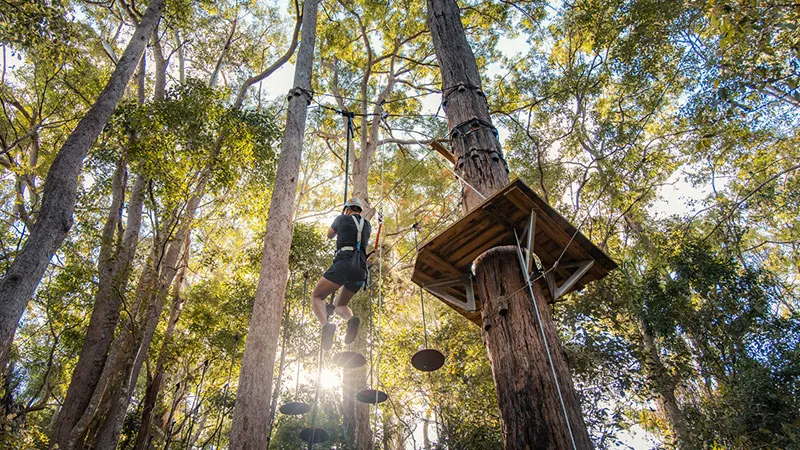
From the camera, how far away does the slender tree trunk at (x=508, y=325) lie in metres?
2.41

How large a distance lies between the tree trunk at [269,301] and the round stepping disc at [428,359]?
149cm

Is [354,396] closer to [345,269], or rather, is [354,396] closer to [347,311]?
[347,311]

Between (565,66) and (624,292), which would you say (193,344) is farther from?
(565,66)

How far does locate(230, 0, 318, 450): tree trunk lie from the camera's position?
10.7 ft

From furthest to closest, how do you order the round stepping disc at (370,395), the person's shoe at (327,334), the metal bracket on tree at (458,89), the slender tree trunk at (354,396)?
1. the slender tree trunk at (354,396)
2. the round stepping disc at (370,395)
3. the person's shoe at (327,334)
4. the metal bracket on tree at (458,89)

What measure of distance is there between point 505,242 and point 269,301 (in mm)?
2159

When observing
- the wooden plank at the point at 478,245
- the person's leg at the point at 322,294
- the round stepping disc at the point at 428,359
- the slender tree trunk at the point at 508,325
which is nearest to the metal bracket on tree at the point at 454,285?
the wooden plank at the point at 478,245

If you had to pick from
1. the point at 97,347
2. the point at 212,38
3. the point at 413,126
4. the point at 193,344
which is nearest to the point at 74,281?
the point at 97,347

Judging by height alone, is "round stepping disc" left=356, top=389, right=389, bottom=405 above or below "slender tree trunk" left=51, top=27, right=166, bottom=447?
below

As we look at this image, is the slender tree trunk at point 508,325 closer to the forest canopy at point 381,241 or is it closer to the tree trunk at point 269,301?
the forest canopy at point 381,241

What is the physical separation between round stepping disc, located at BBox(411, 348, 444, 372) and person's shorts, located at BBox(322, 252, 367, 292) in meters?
0.97

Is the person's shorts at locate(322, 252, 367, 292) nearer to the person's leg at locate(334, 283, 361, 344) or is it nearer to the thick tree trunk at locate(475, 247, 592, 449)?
the person's leg at locate(334, 283, 361, 344)

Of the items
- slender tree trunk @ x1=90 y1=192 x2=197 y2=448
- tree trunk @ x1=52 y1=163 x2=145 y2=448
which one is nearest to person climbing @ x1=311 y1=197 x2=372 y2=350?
slender tree trunk @ x1=90 y1=192 x2=197 y2=448

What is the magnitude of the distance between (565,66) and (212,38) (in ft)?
29.0
